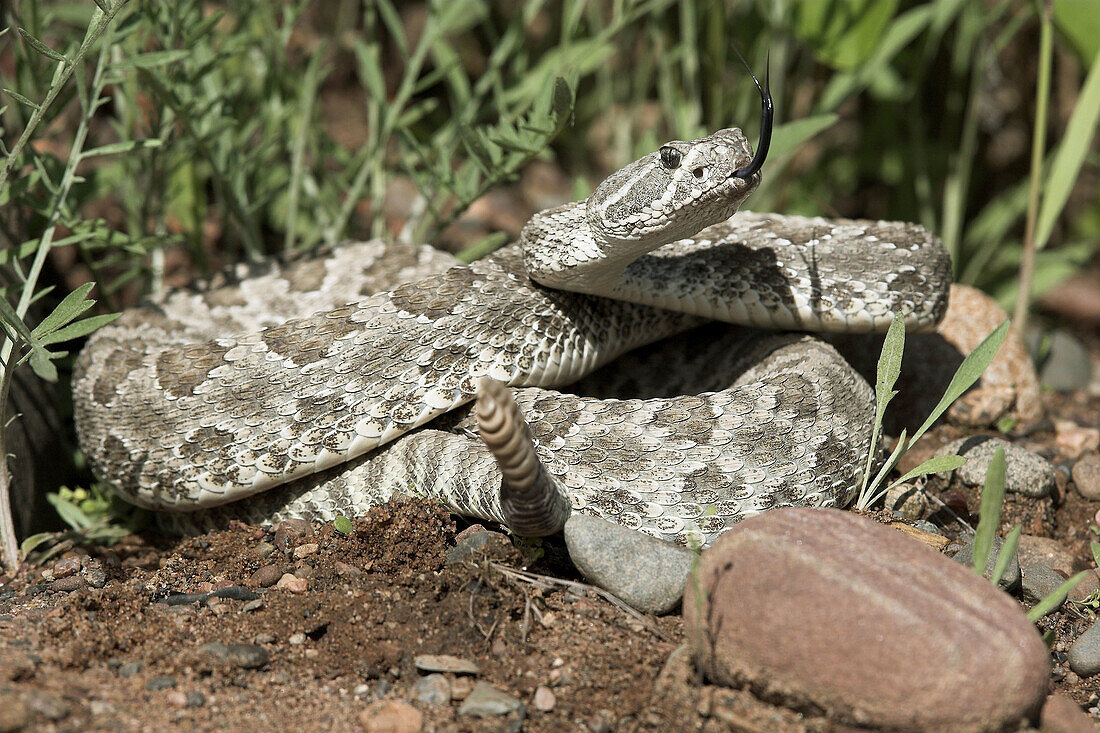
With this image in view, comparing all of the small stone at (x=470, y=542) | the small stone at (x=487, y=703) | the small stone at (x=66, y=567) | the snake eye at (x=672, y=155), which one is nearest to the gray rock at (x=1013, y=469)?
the snake eye at (x=672, y=155)

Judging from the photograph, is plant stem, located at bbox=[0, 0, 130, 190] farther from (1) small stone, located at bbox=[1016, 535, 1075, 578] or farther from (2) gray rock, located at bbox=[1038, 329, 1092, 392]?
(2) gray rock, located at bbox=[1038, 329, 1092, 392]

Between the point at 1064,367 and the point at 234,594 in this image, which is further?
the point at 1064,367

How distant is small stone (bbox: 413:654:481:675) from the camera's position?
3.46 m

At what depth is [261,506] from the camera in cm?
488

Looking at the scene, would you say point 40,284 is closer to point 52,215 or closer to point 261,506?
point 52,215

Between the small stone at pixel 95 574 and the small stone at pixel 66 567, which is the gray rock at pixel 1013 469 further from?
the small stone at pixel 66 567

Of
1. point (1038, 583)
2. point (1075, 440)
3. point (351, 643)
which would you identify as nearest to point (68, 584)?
point (351, 643)

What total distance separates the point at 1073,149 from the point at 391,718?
17.7 feet

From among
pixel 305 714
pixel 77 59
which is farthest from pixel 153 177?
pixel 305 714

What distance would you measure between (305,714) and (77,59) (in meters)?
2.59

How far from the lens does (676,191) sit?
4133 millimetres

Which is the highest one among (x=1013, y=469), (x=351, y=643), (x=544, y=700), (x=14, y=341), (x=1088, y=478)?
(x=14, y=341)

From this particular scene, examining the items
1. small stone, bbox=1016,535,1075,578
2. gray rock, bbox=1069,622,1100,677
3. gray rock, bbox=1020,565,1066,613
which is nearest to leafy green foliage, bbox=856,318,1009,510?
gray rock, bbox=1020,565,1066,613

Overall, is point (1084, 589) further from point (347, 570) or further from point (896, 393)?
point (347, 570)
